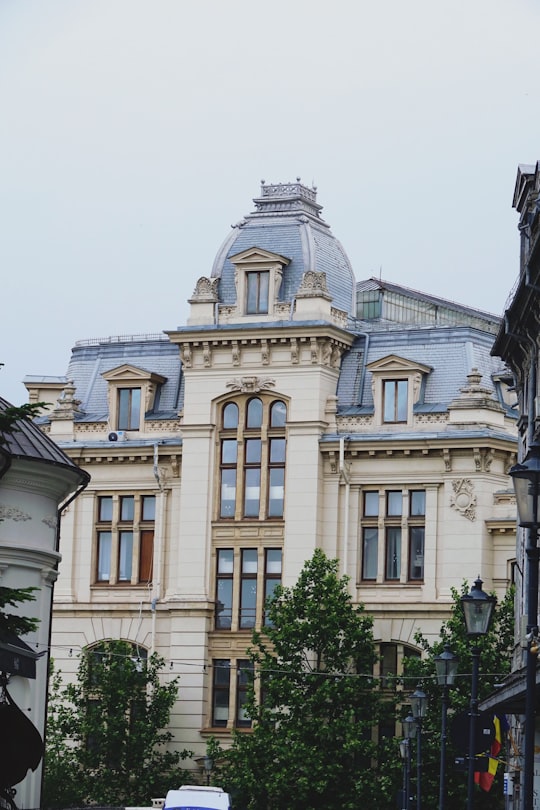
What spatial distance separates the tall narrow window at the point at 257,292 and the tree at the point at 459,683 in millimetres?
13766

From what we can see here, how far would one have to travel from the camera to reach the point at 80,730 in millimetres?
61750

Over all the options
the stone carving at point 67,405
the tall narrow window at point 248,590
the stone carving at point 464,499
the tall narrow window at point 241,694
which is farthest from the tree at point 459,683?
the stone carving at point 67,405

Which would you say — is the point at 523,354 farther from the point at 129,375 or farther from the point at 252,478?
the point at 129,375

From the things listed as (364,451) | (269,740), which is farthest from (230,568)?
(269,740)

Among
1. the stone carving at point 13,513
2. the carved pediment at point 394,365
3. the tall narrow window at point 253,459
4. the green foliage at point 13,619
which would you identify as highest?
the carved pediment at point 394,365

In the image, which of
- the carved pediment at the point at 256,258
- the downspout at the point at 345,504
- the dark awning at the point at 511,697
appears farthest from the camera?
the carved pediment at the point at 256,258

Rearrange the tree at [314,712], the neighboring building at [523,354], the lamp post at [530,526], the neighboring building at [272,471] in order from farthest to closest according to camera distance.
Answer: the neighboring building at [272,471] → the tree at [314,712] → the neighboring building at [523,354] → the lamp post at [530,526]

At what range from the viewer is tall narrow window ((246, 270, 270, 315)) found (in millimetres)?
69062

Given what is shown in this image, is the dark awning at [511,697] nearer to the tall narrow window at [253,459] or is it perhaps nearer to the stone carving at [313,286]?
the tall narrow window at [253,459]

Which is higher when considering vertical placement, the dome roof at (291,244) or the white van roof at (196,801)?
the dome roof at (291,244)

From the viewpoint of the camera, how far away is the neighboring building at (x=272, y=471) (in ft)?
217

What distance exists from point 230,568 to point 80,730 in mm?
9028

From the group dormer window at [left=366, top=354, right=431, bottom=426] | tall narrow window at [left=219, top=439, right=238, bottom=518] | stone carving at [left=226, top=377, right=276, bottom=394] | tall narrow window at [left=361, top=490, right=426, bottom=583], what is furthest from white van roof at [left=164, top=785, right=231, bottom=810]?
stone carving at [left=226, top=377, right=276, bottom=394]

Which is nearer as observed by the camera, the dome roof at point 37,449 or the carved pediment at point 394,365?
the dome roof at point 37,449
